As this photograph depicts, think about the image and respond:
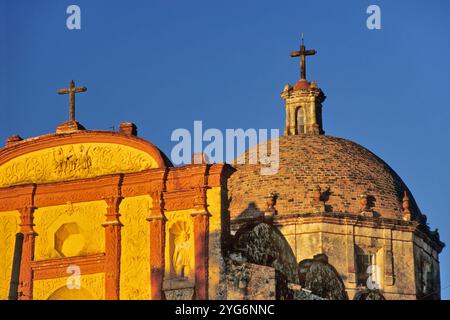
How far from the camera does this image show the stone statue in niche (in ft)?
163

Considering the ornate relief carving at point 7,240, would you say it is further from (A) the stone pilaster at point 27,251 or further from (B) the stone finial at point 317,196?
(B) the stone finial at point 317,196

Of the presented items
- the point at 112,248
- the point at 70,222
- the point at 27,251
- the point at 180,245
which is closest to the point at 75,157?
the point at 70,222

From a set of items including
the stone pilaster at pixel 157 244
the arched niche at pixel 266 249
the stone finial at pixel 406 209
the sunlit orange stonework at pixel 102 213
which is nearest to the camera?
the stone pilaster at pixel 157 244

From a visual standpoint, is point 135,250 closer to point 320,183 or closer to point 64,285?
point 64,285

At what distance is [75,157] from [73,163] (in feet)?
0.61

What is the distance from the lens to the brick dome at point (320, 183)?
223 feet

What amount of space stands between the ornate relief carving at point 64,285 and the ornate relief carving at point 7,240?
1.01m

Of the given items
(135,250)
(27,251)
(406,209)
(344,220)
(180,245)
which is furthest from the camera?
(406,209)

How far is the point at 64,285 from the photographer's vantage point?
5116 centimetres

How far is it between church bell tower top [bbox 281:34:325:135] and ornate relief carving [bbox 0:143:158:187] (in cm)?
2114

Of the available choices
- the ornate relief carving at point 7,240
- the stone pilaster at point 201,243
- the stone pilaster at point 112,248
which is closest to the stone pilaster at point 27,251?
the ornate relief carving at point 7,240

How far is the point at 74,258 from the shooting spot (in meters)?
51.0

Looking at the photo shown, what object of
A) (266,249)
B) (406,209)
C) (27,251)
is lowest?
(27,251)
